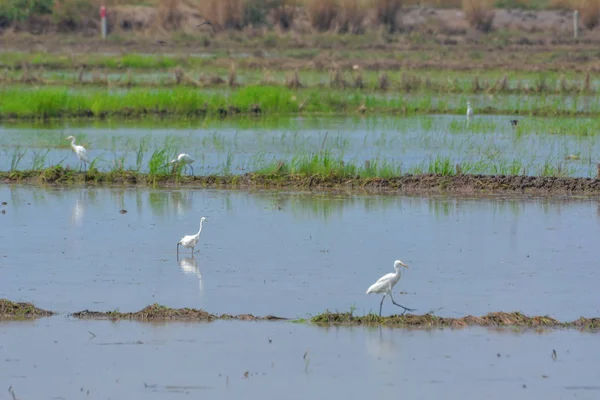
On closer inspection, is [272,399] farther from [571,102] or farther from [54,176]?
[571,102]

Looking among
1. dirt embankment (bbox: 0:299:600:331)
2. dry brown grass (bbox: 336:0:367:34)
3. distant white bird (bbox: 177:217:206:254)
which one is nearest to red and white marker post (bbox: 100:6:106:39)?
dry brown grass (bbox: 336:0:367:34)

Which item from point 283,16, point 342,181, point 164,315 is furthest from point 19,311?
point 283,16

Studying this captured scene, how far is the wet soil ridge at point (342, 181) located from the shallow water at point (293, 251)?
41cm

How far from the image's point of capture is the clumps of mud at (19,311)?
9.50 metres

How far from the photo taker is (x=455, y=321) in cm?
927

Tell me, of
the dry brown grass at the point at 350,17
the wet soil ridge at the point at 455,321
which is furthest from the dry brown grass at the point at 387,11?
the wet soil ridge at the point at 455,321

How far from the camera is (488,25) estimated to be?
4616 cm

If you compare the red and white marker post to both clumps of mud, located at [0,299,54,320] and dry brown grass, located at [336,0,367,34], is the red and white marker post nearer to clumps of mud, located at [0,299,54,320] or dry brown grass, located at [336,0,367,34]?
dry brown grass, located at [336,0,367,34]

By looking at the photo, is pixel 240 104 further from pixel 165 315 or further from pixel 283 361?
pixel 283 361

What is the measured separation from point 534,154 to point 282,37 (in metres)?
25.5

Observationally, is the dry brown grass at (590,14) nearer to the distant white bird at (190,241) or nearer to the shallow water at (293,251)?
the shallow water at (293,251)

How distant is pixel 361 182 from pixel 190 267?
538 cm

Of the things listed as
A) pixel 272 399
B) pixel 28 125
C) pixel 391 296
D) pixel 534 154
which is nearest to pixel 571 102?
pixel 534 154

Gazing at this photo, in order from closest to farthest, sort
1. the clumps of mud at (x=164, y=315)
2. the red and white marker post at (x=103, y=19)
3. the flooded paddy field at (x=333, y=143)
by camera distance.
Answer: the clumps of mud at (x=164, y=315) < the flooded paddy field at (x=333, y=143) < the red and white marker post at (x=103, y=19)
